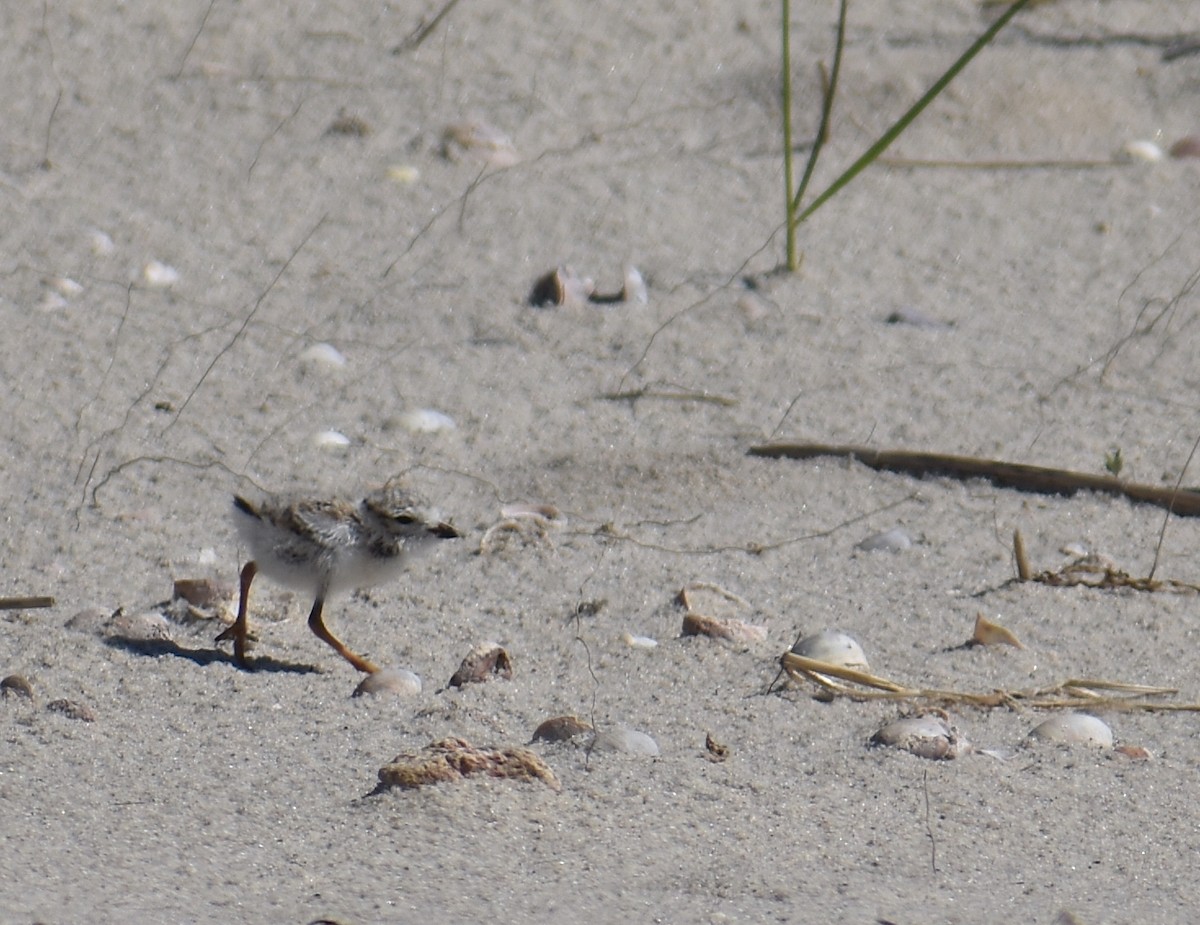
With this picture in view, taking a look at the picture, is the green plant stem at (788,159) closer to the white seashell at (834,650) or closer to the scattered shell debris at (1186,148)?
the scattered shell debris at (1186,148)

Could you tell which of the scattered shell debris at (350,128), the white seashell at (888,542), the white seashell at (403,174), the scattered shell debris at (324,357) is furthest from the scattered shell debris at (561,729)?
the scattered shell debris at (350,128)

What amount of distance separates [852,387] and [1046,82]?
8.20ft

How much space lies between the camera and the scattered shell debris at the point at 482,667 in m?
3.38

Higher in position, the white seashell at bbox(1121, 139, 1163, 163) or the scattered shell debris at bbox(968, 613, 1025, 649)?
the white seashell at bbox(1121, 139, 1163, 163)

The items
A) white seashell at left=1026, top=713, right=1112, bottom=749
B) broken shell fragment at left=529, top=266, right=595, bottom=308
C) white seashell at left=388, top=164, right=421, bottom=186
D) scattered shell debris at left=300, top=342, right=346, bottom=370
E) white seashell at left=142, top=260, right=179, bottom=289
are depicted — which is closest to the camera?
white seashell at left=1026, top=713, right=1112, bottom=749

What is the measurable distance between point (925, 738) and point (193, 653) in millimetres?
1587

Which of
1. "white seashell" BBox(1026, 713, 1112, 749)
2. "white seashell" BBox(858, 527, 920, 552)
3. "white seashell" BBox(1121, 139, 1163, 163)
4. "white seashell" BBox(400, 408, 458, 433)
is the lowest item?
"white seashell" BBox(400, 408, 458, 433)

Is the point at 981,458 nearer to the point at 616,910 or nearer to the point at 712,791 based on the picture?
the point at 712,791

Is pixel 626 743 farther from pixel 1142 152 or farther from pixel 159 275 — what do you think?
pixel 1142 152

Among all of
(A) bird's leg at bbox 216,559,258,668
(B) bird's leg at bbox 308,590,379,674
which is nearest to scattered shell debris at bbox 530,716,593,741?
(B) bird's leg at bbox 308,590,379,674

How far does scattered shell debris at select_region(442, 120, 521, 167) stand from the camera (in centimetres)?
618

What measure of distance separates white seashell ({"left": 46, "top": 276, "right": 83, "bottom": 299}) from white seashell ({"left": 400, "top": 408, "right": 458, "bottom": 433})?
1.22 meters

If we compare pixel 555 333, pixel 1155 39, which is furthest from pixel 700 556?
pixel 1155 39

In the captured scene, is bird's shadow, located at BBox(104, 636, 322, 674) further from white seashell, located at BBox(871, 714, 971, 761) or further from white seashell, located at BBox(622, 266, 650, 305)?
white seashell, located at BBox(622, 266, 650, 305)
